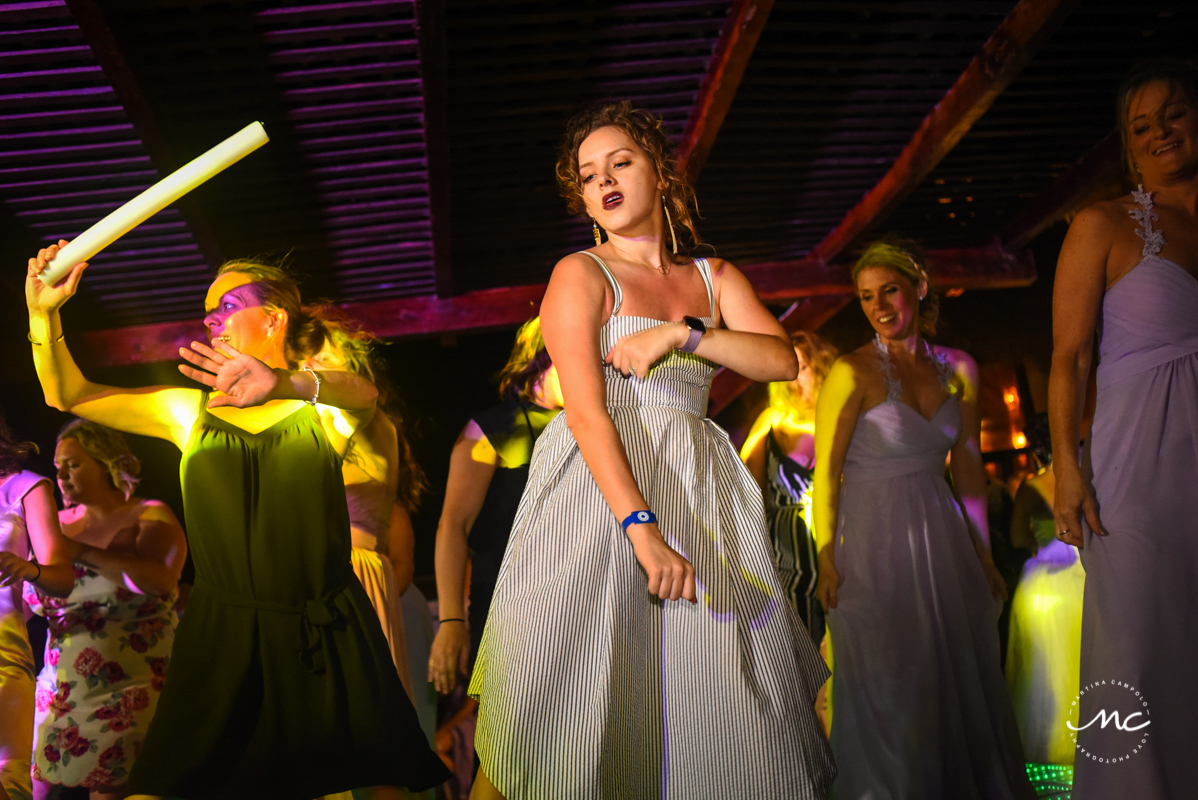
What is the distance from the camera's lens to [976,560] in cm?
336

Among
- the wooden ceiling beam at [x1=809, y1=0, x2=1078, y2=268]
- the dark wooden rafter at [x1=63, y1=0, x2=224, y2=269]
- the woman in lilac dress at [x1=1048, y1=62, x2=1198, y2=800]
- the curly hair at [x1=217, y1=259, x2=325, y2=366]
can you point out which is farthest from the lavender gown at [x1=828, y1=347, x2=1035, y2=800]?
the dark wooden rafter at [x1=63, y1=0, x2=224, y2=269]

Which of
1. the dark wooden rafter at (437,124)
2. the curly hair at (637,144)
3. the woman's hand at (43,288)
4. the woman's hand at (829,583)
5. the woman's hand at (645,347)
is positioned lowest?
the woman's hand at (829,583)

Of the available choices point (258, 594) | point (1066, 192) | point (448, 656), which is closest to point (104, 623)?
point (258, 594)

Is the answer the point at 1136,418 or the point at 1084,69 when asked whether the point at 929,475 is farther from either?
the point at 1084,69

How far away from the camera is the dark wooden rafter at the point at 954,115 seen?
388 centimetres

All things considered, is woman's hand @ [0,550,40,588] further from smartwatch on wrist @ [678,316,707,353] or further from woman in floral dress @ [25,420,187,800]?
smartwatch on wrist @ [678,316,707,353]

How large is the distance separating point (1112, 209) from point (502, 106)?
272 cm

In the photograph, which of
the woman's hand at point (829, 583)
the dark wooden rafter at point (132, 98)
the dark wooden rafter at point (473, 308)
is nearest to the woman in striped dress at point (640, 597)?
the woman's hand at point (829, 583)

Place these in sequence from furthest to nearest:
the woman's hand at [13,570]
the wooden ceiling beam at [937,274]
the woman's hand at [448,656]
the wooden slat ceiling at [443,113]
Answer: the wooden ceiling beam at [937,274] < the wooden slat ceiling at [443,113] < the woman's hand at [13,570] < the woman's hand at [448,656]

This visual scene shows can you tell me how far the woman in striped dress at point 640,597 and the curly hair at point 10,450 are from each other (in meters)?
2.20

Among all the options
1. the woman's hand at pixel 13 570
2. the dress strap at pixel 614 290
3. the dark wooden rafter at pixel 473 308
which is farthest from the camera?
the dark wooden rafter at pixel 473 308

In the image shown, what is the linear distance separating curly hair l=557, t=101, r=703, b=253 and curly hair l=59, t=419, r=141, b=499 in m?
2.66

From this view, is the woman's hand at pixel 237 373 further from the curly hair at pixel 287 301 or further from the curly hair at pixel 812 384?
the curly hair at pixel 812 384

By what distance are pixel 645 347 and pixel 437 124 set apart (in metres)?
2.58
